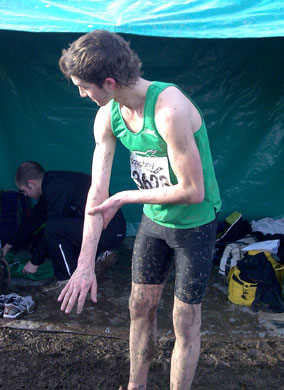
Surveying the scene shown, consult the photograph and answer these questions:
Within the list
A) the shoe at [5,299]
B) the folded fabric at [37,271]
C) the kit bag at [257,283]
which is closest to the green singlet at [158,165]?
the kit bag at [257,283]

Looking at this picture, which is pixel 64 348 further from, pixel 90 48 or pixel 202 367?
pixel 90 48

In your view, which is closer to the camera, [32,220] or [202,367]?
[202,367]

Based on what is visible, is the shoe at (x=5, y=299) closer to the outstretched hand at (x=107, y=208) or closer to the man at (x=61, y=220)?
the man at (x=61, y=220)

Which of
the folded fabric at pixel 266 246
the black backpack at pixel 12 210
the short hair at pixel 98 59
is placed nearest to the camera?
the short hair at pixel 98 59

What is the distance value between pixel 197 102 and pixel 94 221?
2.55m

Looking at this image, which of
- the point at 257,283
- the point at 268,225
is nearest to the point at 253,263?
the point at 257,283

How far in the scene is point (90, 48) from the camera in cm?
176

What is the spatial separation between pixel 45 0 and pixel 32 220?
5.93ft

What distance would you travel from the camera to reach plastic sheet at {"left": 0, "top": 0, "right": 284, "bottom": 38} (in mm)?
2965

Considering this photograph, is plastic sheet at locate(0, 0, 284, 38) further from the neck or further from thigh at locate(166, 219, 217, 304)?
thigh at locate(166, 219, 217, 304)

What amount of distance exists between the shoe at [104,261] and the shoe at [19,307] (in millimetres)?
604

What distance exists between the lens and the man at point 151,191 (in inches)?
71.9

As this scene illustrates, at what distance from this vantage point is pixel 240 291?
3.61 metres

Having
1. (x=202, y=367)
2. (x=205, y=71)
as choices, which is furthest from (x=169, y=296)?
(x=205, y=71)
